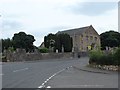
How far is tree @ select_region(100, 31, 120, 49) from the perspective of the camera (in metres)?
142

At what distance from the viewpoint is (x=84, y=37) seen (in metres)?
138

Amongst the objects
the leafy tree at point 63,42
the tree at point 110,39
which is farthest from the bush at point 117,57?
the tree at point 110,39

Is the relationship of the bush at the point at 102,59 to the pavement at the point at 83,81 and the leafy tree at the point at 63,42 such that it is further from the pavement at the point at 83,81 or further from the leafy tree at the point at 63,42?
the leafy tree at the point at 63,42

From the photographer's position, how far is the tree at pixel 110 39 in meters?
142

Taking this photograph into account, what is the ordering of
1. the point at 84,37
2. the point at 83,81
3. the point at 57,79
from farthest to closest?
the point at 84,37 < the point at 57,79 < the point at 83,81

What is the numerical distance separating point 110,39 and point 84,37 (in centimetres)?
1202

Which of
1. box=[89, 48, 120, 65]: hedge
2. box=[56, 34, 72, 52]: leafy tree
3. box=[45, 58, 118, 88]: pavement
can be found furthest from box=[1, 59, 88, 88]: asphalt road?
box=[56, 34, 72, 52]: leafy tree

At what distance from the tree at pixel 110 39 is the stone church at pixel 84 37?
461 centimetres

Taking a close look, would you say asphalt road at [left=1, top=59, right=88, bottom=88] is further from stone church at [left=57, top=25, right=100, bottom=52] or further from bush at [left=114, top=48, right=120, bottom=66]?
stone church at [left=57, top=25, right=100, bottom=52]

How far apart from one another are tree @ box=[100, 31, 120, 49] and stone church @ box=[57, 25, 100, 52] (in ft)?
15.1

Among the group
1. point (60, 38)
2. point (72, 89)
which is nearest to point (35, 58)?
A: point (60, 38)

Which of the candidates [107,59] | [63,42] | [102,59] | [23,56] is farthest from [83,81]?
[63,42]

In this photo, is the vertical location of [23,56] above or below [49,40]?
below

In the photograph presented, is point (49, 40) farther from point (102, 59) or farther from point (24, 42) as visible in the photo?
point (102, 59)
